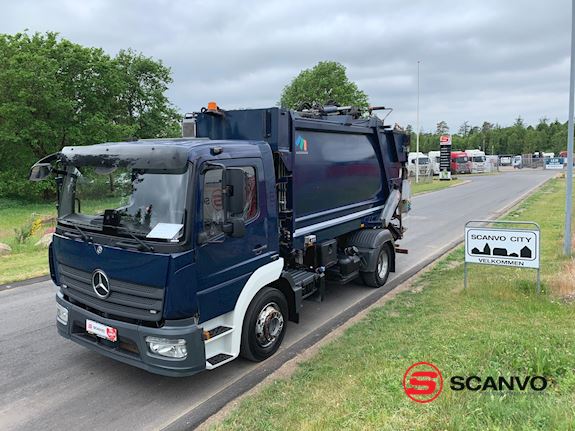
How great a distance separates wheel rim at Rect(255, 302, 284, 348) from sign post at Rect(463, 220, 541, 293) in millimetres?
3431

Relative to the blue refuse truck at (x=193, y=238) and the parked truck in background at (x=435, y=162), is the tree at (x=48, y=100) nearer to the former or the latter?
the blue refuse truck at (x=193, y=238)

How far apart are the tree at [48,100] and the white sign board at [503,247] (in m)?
27.4

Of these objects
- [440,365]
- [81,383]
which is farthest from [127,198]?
[440,365]

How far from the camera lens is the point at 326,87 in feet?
130

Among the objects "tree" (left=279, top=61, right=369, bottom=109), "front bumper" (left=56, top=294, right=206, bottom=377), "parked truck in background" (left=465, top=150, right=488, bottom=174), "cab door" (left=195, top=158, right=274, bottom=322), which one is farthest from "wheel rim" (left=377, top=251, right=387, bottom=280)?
"parked truck in background" (left=465, top=150, right=488, bottom=174)

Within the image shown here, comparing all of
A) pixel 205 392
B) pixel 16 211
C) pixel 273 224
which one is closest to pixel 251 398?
pixel 205 392

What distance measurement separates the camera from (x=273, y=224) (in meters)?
5.15

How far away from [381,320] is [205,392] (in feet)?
8.76

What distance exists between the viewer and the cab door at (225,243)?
4102 mm

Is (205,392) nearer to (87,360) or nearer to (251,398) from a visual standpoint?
(251,398)

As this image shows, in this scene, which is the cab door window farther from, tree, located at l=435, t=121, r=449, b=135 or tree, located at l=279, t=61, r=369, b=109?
tree, located at l=435, t=121, r=449, b=135

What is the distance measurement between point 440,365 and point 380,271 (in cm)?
364

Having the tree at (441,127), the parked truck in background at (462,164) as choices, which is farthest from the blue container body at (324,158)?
the tree at (441,127)

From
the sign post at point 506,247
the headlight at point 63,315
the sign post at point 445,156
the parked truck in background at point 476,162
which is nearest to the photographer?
the headlight at point 63,315
